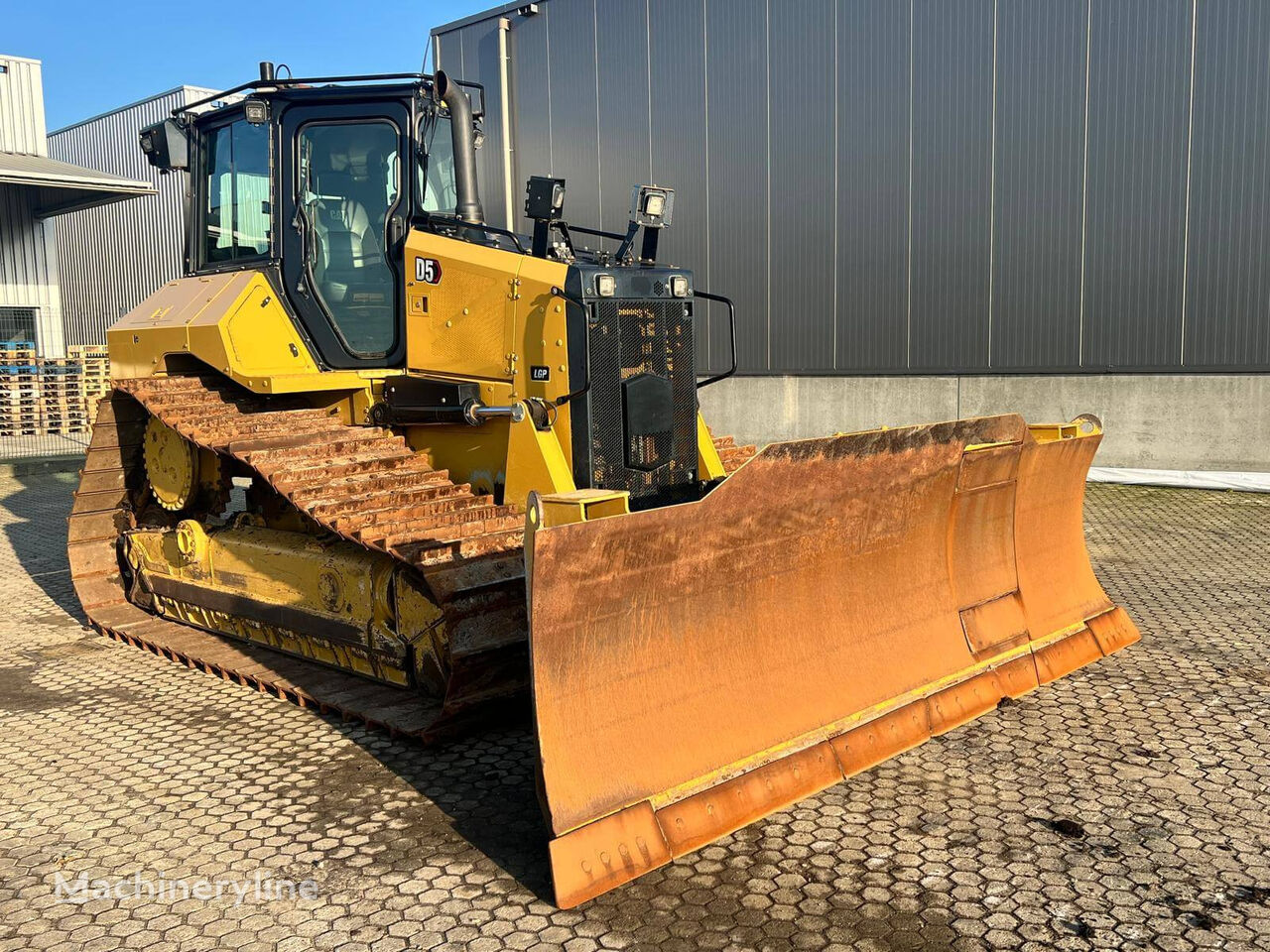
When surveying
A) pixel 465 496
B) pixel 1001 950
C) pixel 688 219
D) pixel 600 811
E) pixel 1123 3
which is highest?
pixel 1123 3

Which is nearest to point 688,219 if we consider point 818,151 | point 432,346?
point 818,151

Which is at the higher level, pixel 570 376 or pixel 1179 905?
pixel 570 376

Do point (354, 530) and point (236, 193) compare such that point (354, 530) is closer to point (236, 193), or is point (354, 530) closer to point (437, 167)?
point (437, 167)

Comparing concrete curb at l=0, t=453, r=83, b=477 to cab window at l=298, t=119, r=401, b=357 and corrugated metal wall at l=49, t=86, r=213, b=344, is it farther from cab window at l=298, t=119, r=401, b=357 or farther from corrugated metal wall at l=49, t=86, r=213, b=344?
cab window at l=298, t=119, r=401, b=357

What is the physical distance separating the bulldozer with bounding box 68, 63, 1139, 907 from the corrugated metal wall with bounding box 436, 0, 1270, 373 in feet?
27.3

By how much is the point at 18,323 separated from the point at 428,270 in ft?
62.4

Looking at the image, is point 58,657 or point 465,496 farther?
point 58,657

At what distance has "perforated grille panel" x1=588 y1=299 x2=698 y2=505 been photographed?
18.6 feet

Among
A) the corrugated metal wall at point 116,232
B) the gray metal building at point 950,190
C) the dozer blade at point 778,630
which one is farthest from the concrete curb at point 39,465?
the dozer blade at point 778,630

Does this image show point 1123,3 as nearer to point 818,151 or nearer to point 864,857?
point 818,151

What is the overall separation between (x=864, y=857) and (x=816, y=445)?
1528mm

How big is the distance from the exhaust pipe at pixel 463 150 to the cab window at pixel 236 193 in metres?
1.20

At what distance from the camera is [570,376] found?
18.6ft

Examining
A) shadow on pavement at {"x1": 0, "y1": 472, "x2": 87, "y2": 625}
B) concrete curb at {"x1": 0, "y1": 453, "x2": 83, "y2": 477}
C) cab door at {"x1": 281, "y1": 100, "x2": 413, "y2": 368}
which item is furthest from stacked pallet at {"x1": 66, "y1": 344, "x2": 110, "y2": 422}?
cab door at {"x1": 281, "y1": 100, "x2": 413, "y2": 368}
